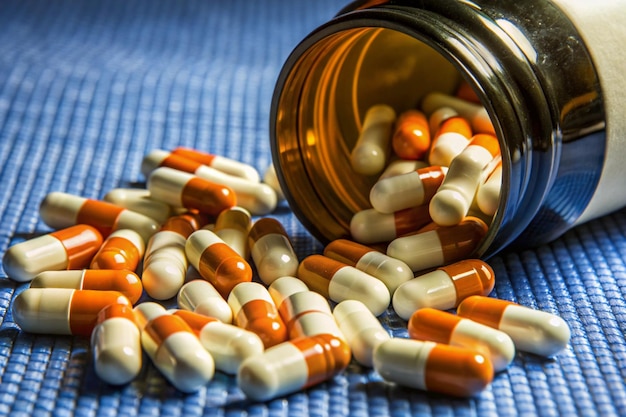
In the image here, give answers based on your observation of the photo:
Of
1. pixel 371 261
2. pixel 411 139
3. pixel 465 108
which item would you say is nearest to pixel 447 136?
pixel 411 139

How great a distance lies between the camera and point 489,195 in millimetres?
1480

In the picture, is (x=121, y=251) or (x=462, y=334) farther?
(x=121, y=251)

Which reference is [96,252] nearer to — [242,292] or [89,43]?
[242,292]

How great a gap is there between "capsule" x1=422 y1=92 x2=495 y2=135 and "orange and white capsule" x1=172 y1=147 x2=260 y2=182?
0.39m

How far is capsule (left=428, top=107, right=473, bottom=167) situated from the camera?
1632 mm

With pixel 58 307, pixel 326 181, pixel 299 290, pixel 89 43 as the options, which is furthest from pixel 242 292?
pixel 89 43

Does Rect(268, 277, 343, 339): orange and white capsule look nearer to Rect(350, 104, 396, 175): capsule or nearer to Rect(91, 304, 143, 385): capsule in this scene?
Rect(91, 304, 143, 385): capsule

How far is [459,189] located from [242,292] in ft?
1.29

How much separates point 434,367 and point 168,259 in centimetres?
52

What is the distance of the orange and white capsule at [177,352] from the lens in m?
1.20

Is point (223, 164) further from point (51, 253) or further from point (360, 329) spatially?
point (360, 329)

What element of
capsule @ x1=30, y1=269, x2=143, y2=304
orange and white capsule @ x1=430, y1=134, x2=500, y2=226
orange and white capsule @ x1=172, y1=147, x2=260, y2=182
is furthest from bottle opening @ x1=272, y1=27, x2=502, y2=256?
capsule @ x1=30, y1=269, x2=143, y2=304

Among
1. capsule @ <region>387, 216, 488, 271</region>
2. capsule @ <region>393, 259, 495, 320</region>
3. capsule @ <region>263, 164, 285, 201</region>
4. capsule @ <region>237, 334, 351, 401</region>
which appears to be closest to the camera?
capsule @ <region>237, 334, 351, 401</region>

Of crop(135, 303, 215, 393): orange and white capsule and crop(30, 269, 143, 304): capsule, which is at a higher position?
crop(135, 303, 215, 393): orange and white capsule
